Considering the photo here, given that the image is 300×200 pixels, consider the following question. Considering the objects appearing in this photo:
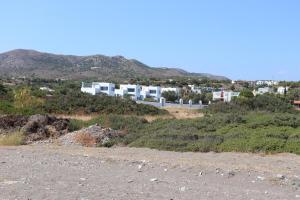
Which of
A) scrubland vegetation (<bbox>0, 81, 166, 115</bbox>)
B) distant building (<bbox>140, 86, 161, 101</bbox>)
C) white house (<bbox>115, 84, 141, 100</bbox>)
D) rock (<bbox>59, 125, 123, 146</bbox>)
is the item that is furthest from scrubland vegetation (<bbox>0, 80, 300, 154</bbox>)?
distant building (<bbox>140, 86, 161, 101</bbox>)

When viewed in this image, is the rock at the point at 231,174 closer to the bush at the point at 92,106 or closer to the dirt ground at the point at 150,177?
the dirt ground at the point at 150,177

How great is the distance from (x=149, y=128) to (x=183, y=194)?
14.3 meters

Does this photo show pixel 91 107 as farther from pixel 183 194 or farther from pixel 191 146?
pixel 183 194

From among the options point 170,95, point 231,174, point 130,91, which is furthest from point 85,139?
point 130,91

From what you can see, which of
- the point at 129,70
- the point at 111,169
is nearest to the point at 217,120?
the point at 111,169

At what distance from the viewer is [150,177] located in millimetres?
11836

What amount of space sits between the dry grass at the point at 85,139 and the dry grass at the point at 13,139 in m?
2.36

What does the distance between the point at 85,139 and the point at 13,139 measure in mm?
2990

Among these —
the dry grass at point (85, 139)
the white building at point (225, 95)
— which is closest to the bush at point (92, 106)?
the dry grass at point (85, 139)

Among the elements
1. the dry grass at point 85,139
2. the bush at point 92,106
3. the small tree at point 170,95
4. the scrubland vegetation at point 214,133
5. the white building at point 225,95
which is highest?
the scrubland vegetation at point 214,133

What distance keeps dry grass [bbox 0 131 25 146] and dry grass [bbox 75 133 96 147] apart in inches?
92.8

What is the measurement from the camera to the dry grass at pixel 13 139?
21422mm

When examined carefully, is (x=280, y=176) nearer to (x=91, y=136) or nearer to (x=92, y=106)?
(x=91, y=136)

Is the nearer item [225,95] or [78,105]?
[78,105]
